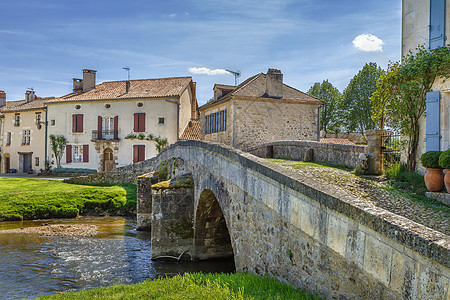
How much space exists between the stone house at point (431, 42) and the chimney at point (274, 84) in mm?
11870

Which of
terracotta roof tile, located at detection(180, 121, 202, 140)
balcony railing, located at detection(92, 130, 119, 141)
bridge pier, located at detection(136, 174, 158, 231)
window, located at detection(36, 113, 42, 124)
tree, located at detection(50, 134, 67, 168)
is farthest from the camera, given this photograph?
window, located at detection(36, 113, 42, 124)

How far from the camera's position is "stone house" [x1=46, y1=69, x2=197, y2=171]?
93.6ft

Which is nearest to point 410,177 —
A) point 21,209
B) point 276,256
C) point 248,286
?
point 276,256

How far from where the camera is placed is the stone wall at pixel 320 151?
31.3ft

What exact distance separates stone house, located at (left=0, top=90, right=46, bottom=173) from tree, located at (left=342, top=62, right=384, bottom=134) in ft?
95.4

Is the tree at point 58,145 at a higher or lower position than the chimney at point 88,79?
lower

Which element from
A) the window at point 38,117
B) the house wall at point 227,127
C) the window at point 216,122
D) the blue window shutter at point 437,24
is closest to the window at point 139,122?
the window at point 216,122

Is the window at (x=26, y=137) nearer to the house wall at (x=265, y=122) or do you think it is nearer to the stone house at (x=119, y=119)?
the stone house at (x=119, y=119)

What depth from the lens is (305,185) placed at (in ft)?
15.1

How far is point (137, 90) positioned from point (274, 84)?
14098 mm

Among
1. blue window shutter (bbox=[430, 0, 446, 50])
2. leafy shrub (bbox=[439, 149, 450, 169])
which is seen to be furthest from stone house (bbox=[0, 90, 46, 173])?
leafy shrub (bbox=[439, 149, 450, 169])

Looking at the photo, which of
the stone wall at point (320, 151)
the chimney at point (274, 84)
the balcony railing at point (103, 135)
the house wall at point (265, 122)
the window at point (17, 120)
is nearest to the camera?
the stone wall at point (320, 151)

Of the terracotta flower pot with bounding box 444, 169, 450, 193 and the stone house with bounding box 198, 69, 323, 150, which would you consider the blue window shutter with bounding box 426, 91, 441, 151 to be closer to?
the terracotta flower pot with bounding box 444, 169, 450, 193

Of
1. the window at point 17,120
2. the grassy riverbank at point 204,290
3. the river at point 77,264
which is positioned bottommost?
the river at point 77,264
